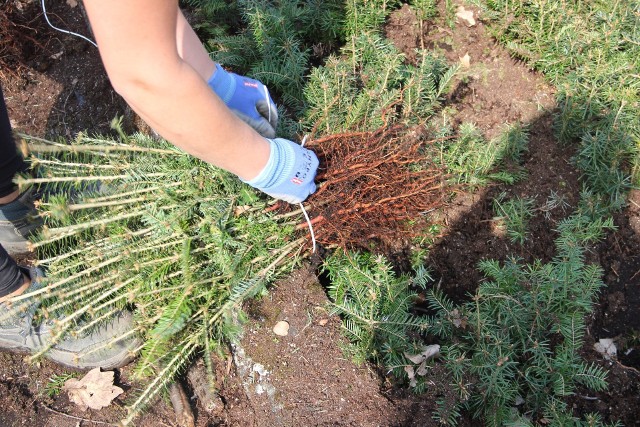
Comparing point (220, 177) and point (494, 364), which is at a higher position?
point (220, 177)

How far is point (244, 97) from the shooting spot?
251 cm

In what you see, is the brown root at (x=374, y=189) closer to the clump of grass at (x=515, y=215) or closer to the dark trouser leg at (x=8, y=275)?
the clump of grass at (x=515, y=215)

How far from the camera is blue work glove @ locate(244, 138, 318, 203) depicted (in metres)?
2.10

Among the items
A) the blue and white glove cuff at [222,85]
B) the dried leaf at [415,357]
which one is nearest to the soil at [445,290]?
the dried leaf at [415,357]

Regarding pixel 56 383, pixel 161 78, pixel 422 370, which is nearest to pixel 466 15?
pixel 422 370

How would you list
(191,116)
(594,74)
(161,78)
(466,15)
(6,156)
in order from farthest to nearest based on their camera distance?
(466,15) < (594,74) < (6,156) < (191,116) < (161,78)

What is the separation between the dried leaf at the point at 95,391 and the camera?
2.64 meters

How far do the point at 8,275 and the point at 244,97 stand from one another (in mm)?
1339

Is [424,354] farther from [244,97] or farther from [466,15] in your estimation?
[466,15]

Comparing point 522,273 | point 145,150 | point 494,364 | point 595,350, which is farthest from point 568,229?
point 145,150

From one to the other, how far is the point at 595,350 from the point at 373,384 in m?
1.05

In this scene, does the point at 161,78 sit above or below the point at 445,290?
above

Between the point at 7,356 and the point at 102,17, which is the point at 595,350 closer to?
the point at 102,17

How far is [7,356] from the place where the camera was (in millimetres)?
2855
